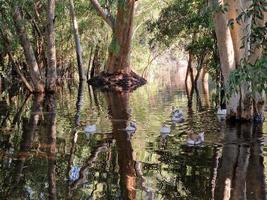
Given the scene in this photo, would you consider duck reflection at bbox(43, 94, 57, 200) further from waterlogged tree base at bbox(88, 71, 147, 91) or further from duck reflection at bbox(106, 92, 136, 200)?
waterlogged tree base at bbox(88, 71, 147, 91)

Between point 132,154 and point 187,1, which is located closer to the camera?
point 132,154

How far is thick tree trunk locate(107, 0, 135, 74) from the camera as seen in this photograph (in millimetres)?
28734

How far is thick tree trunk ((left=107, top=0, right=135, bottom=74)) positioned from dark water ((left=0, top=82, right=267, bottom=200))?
15.6 m

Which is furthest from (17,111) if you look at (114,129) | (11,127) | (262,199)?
(262,199)

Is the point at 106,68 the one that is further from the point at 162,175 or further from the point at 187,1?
the point at 162,175

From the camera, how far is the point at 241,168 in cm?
778

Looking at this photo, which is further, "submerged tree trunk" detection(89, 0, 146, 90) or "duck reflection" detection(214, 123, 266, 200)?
"submerged tree trunk" detection(89, 0, 146, 90)

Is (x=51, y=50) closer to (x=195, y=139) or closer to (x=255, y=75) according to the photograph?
(x=195, y=139)

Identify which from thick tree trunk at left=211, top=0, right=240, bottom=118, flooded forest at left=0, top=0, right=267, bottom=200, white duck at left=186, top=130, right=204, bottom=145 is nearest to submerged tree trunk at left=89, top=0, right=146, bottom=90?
flooded forest at left=0, top=0, right=267, bottom=200

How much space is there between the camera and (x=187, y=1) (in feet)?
85.8

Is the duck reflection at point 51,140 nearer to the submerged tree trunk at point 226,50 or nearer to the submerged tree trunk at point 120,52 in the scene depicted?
the submerged tree trunk at point 226,50

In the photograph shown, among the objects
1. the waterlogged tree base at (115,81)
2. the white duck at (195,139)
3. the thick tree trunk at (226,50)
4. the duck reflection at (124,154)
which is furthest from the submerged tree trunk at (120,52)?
the white duck at (195,139)

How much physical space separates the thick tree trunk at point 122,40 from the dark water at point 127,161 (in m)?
15.6

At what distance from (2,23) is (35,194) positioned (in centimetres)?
1496
